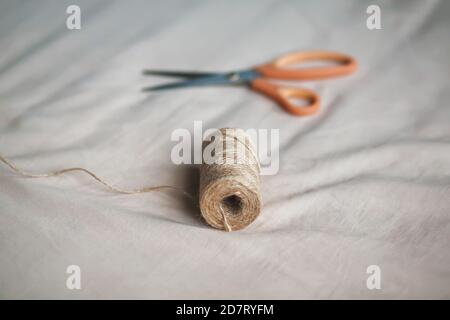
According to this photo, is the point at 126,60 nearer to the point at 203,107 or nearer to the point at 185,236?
the point at 203,107

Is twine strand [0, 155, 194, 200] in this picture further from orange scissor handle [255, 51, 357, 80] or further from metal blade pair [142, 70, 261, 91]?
orange scissor handle [255, 51, 357, 80]

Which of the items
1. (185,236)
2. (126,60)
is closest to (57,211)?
(185,236)

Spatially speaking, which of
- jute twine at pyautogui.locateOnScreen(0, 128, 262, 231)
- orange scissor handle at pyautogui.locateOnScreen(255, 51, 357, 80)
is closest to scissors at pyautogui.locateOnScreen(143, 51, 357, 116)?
orange scissor handle at pyautogui.locateOnScreen(255, 51, 357, 80)

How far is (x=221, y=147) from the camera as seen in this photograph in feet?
2.89

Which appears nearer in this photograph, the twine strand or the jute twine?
the jute twine

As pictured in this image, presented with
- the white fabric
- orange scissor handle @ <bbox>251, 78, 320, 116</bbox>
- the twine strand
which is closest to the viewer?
the white fabric

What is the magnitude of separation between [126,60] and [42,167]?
0.41m

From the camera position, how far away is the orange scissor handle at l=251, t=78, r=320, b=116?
1116 mm

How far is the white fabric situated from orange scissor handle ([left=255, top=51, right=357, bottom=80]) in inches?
1.2

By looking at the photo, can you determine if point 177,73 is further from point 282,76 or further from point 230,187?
point 230,187

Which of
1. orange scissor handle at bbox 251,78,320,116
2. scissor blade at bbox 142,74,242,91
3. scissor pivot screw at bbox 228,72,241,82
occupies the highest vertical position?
scissor pivot screw at bbox 228,72,241,82

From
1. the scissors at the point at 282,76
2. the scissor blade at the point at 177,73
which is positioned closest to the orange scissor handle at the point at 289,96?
the scissors at the point at 282,76

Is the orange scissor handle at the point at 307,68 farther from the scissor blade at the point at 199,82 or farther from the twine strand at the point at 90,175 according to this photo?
the twine strand at the point at 90,175

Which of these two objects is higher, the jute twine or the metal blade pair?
the metal blade pair
